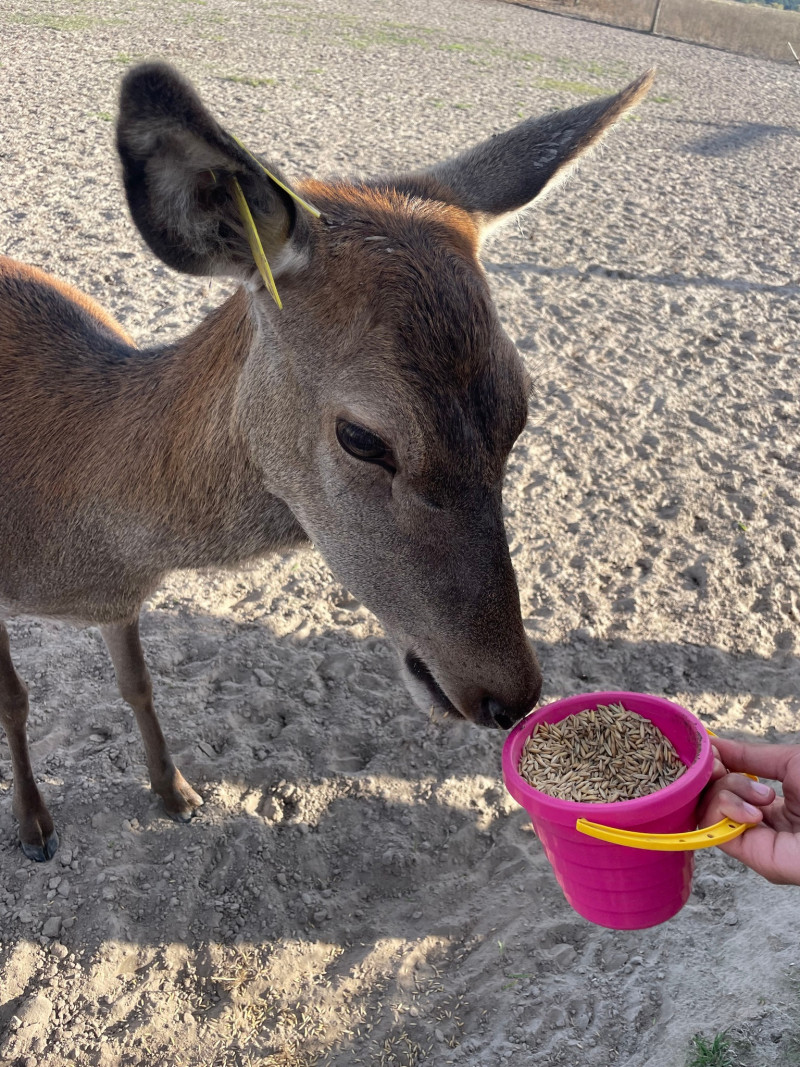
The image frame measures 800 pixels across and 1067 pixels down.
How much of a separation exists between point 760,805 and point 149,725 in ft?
7.71

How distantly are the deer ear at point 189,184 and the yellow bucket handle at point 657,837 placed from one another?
165 cm

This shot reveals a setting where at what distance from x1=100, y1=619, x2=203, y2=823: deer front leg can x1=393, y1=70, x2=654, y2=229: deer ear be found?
2.04m

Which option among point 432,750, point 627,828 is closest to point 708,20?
point 432,750

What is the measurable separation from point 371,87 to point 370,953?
1366 centimetres

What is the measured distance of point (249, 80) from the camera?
521 inches

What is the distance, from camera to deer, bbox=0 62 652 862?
2.28m

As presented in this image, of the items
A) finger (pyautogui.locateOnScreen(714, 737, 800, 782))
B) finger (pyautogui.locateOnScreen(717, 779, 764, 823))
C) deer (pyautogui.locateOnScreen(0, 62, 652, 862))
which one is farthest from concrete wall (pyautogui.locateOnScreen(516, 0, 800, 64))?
finger (pyautogui.locateOnScreen(717, 779, 764, 823))

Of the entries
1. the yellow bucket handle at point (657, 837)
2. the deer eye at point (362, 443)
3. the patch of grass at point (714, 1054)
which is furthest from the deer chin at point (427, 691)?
the patch of grass at point (714, 1054)

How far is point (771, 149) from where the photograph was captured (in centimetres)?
1363

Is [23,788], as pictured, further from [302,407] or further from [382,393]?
[382,393]

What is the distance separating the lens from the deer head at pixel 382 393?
227 cm

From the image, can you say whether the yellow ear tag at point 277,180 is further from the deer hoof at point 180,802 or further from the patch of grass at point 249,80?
the patch of grass at point 249,80

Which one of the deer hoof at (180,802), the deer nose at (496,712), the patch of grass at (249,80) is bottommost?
the deer hoof at (180,802)

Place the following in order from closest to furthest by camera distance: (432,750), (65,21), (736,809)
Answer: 1. (736,809)
2. (432,750)
3. (65,21)
